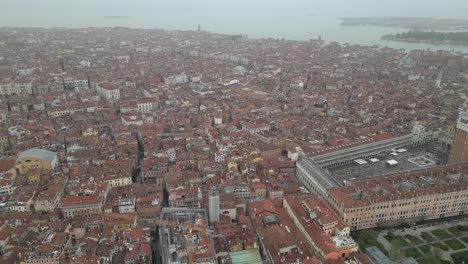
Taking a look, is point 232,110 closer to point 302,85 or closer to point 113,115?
point 113,115

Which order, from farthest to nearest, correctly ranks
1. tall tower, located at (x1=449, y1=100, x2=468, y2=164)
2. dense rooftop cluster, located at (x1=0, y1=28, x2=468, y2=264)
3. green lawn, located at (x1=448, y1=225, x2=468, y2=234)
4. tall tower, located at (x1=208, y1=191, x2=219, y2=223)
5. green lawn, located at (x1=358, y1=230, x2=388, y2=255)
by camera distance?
tall tower, located at (x1=449, y1=100, x2=468, y2=164) → green lawn, located at (x1=448, y1=225, x2=468, y2=234) → tall tower, located at (x1=208, y1=191, x2=219, y2=223) → green lawn, located at (x1=358, y1=230, x2=388, y2=255) → dense rooftop cluster, located at (x1=0, y1=28, x2=468, y2=264)

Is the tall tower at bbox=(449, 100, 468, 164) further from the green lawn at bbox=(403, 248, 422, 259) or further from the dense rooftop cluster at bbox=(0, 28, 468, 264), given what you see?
the green lawn at bbox=(403, 248, 422, 259)

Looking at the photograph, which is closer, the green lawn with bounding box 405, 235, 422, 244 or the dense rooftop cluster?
the dense rooftop cluster

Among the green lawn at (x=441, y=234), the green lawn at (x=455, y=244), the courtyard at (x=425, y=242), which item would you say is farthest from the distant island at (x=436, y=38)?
the green lawn at (x=455, y=244)

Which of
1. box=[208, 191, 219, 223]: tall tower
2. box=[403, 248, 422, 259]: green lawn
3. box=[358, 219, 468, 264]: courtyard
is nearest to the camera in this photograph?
box=[358, 219, 468, 264]: courtyard

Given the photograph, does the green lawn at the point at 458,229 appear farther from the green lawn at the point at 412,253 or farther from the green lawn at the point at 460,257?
the green lawn at the point at 412,253

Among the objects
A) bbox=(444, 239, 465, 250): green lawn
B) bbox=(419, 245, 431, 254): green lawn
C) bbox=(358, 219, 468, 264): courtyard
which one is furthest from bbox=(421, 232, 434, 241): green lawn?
bbox=(419, 245, 431, 254): green lawn

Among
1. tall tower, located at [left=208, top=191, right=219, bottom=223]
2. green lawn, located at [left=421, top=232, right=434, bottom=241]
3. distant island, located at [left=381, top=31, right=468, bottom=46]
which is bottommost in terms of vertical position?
green lawn, located at [left=421, top=232, right=434, bottom=241]
